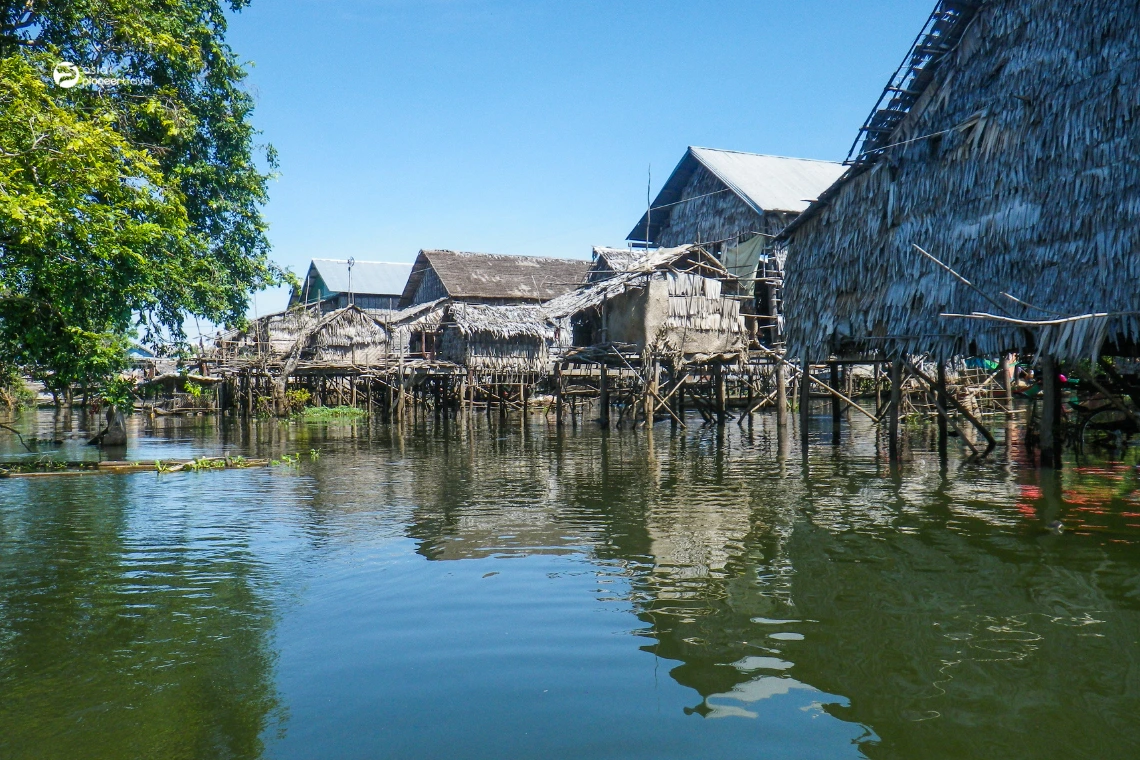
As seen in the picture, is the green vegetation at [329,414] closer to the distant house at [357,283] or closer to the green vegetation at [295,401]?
the green vegetation at [295,401]

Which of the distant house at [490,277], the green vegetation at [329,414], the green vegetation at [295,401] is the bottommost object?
the green vegetation at [329,414]

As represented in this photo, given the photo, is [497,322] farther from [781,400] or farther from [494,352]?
[781,400]

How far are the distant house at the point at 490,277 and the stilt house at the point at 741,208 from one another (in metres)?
10.7

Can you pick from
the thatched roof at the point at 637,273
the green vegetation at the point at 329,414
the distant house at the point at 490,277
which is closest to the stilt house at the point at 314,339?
the green vegetation at the point at 329,414

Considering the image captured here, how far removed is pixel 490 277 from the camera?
137ft

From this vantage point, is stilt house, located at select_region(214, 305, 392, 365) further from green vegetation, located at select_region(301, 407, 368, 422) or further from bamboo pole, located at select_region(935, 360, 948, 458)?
bamboo pole, located at select_region(935, 360, 948, 458)

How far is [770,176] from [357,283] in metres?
29.1

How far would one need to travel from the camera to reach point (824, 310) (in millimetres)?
13586

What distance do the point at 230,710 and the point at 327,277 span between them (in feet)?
157

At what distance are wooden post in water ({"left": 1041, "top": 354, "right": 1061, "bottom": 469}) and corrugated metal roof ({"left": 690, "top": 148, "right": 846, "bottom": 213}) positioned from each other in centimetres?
1452

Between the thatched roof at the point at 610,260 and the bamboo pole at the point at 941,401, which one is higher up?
the thatched roof at the point at 610,260

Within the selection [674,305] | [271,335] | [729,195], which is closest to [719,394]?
[674,305]

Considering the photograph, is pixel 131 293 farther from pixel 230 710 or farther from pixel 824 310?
pixel 824 310

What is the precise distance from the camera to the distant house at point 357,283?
4900 cm
